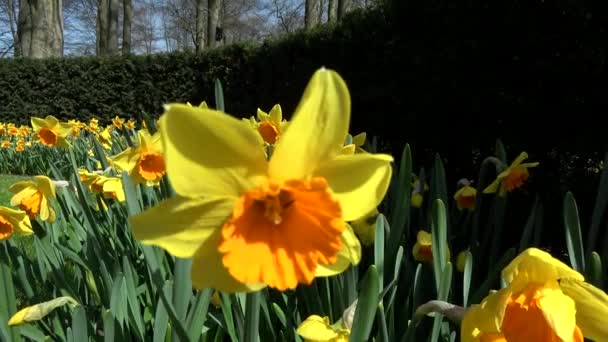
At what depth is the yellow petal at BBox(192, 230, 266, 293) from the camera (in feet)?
2.58

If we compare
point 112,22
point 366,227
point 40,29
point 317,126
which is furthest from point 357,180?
point 112,22

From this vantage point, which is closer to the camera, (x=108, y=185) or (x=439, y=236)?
(x=439, y=236)

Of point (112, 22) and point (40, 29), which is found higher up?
point (112, 22)

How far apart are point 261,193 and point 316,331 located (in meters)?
0.37

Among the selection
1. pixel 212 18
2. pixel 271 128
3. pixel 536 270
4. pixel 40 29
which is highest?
pixel 212 18

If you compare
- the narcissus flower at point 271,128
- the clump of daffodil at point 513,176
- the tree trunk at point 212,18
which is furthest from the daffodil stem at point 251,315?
the tree trunk at point 212,18

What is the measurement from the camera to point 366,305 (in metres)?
0.99

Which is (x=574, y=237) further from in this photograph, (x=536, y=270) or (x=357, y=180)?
(x=357, y=180)

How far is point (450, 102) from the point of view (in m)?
3.86

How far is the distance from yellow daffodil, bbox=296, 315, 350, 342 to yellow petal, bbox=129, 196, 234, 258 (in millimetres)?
311

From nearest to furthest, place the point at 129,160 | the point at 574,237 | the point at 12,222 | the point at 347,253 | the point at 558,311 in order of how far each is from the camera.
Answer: the point at 558,311 → the point at 347,253 → the point at 574,237 → the point at 12,222 → the point at 129,160

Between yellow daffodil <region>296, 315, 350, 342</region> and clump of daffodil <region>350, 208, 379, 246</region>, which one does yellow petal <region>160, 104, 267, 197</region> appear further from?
clump of daffodil <region>350, 208, 379, 246</region>

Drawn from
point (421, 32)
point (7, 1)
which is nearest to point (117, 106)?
point (421, 32)

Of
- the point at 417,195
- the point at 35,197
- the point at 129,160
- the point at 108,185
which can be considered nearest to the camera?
the point at 35,197
